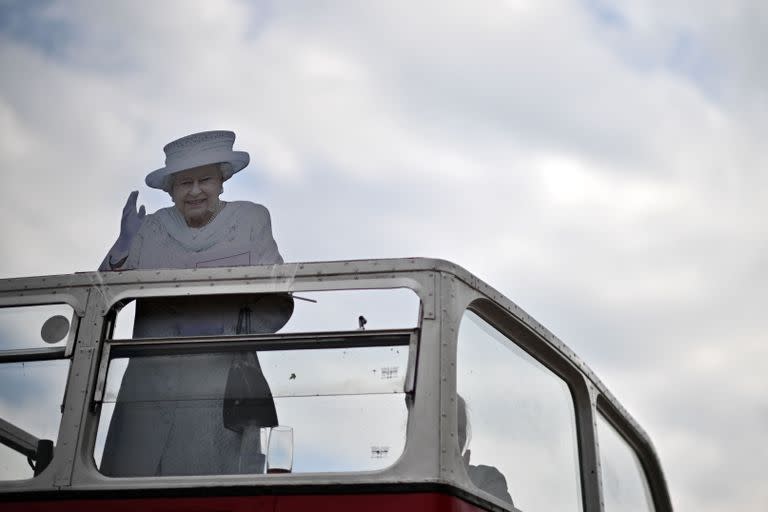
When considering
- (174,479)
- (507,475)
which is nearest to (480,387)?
(507,475)

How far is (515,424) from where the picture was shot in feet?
17.8

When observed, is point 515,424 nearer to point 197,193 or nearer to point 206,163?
point 197,193

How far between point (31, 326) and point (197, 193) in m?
1.47

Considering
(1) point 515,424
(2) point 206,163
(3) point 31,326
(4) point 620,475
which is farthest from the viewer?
(4) point 620,475

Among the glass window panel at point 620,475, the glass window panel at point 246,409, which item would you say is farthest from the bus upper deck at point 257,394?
the glass window panel at point 620,475

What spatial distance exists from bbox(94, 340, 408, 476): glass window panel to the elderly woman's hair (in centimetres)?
175

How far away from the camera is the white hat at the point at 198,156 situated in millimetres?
6457

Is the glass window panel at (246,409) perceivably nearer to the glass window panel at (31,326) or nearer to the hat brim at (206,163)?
the glass window panel at (31,326)

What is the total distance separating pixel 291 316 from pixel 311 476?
78cm

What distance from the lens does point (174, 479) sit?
4594mm

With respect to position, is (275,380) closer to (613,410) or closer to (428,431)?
(428,431)

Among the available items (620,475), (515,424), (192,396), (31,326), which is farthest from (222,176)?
(620,475)

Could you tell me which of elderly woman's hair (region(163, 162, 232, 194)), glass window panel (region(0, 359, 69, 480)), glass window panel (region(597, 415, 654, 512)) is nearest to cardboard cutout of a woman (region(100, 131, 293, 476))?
glass window panel (region(0, 359, 69, 480))

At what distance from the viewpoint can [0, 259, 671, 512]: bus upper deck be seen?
4527 mm
